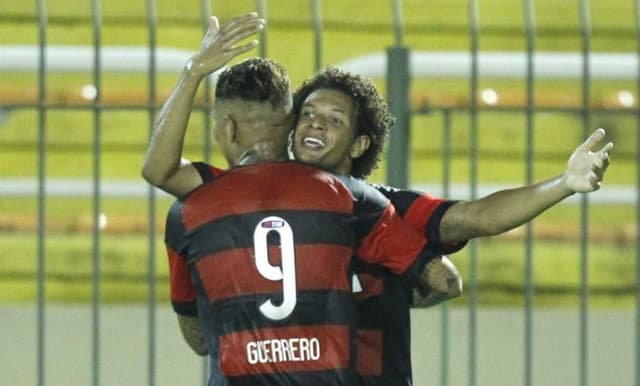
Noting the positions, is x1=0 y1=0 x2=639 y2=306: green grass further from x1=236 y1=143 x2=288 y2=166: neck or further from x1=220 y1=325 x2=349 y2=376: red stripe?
x1=220 y1=325 x2=349 y2=376: red stripe

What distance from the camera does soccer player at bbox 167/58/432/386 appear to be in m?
3.50

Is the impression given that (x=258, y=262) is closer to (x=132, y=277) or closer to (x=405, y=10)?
(x=132, y=277)

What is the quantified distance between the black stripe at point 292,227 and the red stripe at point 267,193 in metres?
0.01

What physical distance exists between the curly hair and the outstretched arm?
0.36 m

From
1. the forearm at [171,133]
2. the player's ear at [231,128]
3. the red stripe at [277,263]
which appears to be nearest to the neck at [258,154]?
the player's ear at [231,128]

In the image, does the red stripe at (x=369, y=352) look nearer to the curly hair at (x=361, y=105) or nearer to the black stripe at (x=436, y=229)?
the black stripe at (x=436, y=229)

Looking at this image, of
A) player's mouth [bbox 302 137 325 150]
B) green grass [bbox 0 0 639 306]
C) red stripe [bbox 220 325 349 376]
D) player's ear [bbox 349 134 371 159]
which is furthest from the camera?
green grass [bbox 0 0 639 306]

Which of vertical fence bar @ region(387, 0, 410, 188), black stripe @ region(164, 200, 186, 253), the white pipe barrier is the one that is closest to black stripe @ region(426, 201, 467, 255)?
black stripe @ region(164, 200, 186, 253)

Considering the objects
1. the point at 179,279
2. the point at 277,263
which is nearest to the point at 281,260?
the point at 277,263

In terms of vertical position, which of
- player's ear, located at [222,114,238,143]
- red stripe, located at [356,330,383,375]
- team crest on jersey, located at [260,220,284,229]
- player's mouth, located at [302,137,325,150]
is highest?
player's ear, located at [222,114,238,143]

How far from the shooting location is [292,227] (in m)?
3.51

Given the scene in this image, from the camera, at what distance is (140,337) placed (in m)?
7.28

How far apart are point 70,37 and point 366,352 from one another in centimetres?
579

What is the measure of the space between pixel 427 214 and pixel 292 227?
1.14 feet
